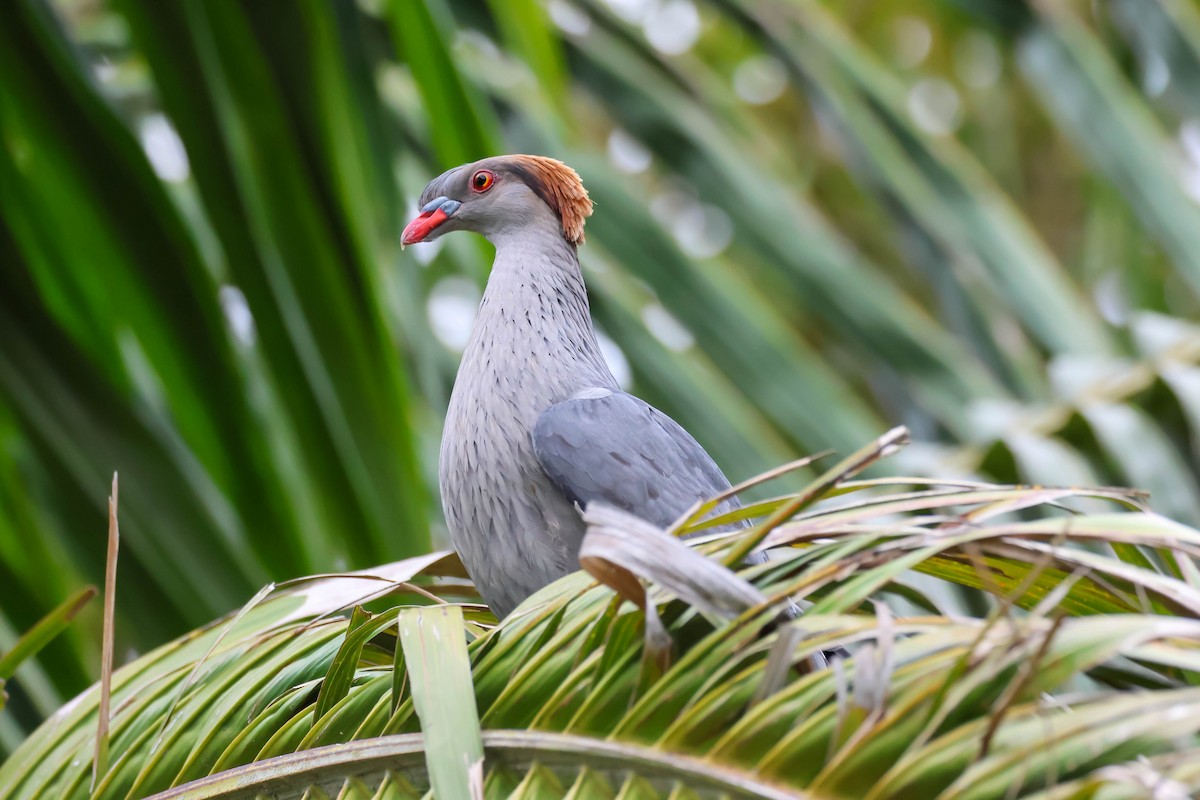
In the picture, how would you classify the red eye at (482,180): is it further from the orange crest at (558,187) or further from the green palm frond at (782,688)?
the green palm frond at (782,688)

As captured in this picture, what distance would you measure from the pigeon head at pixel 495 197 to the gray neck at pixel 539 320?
0.03 meters

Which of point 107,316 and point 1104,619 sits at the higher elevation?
point 107,316

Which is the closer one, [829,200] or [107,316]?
[107,316]

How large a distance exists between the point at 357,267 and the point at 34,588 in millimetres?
958

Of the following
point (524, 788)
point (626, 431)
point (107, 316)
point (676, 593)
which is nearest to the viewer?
point (676, 593)

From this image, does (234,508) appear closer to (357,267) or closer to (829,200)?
(357,267)

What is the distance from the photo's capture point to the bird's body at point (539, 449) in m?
1.88

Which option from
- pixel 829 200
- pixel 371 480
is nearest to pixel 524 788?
pixel 371 480

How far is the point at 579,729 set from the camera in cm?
126

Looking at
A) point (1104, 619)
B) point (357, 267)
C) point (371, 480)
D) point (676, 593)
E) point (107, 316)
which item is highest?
point (107, 316)

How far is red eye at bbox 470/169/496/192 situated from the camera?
234cm

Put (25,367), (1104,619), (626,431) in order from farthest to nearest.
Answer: (25,367), (626,431), (1104,619)

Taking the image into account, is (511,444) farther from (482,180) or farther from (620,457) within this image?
(482,180)

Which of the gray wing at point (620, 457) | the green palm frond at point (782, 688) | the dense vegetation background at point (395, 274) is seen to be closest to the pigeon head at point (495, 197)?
the dense vegetation background at point (395, 274)
